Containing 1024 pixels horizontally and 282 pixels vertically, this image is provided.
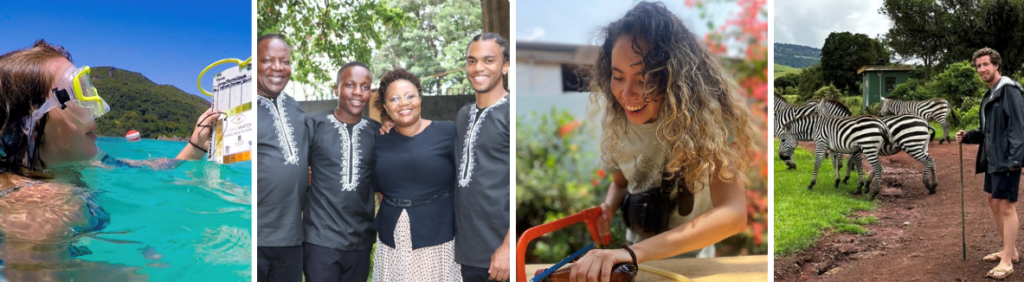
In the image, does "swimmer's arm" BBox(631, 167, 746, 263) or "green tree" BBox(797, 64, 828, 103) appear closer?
"swimmer's arm" BBox(631, 167, 746, 263)

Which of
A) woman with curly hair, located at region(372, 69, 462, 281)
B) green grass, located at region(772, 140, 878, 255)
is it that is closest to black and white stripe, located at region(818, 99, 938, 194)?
green grass, located at region(772, 140, 878, 255)

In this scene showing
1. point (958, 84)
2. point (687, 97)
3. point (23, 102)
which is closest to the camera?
point (687, 97)

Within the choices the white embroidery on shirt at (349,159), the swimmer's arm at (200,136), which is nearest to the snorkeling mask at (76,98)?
the swimmer's arm at (200,136)

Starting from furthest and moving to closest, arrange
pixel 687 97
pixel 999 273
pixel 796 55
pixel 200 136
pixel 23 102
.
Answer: pixel 200 136
pixel 23 102
pixel 796 55
pixel 999 273
pixel 687 97

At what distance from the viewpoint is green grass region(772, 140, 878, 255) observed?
12.2 feet

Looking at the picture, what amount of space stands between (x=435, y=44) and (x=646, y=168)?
132 centimetres

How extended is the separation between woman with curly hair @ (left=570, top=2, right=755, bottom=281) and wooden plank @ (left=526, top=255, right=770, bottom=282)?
53mm

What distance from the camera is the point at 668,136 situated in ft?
11.5

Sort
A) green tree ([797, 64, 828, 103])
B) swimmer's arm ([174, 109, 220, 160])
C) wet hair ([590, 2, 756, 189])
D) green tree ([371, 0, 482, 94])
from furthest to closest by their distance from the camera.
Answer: swimmer's arm ([174, 109, 220, 160]), green tree ([797, 64, 828, 103]), green tree ([371, 0, 482, 94]), wet hair ([590, 2, 756, 189])

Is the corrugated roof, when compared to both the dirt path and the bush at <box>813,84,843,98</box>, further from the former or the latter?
the dirt path

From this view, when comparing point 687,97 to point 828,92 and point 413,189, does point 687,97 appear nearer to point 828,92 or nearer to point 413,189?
point 828,92

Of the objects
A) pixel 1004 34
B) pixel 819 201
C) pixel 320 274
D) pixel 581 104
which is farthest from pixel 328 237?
pixel 1004 34

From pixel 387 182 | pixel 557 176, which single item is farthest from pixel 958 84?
pixel 387 182

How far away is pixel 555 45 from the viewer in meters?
3.68
